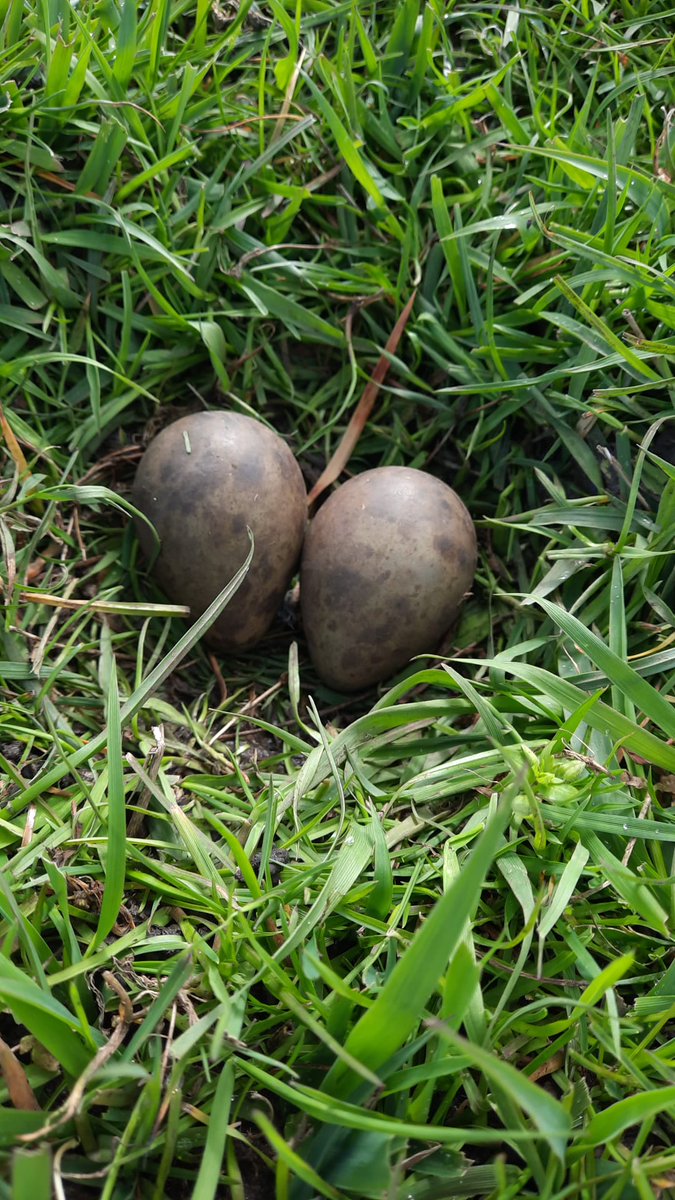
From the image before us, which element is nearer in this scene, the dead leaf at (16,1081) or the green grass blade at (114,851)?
the dead leaf at (16,1081)

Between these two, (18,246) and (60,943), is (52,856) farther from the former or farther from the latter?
(18,246)

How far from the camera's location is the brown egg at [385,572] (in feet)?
6.29

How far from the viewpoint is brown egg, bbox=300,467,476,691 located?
192cm

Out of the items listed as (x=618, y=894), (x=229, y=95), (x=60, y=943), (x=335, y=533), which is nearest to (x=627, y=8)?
(x=229, y=95)

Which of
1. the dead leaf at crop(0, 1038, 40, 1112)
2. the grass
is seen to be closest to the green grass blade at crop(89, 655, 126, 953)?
the grass

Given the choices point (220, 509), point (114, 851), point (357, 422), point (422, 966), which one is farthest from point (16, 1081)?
point (357, 422)

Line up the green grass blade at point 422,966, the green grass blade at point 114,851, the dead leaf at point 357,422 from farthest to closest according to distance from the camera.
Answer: the dead leaf at point 357,422, the green grass blade at point 114,851, the green grass blade at point 422,966

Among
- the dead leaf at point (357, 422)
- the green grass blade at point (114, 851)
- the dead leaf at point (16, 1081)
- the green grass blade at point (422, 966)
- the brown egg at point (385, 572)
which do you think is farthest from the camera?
the dead leaf at point (357, 422)

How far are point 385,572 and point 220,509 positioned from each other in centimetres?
37

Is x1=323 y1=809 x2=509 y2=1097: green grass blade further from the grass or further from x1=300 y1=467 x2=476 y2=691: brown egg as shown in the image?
x1=300 y1=467 x2=476 y2=691: brown egg

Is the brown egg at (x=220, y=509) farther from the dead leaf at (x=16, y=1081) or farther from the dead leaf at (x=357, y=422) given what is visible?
the dead leaf at (x=16, y=1081)

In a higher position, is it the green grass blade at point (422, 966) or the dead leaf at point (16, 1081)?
the green grass blade at point (422, 966)

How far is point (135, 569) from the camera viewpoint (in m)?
2.13

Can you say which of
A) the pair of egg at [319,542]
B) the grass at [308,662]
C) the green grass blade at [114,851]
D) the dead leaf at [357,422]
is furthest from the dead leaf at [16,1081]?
the dead leaf at [357,422]
